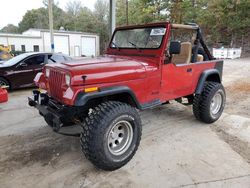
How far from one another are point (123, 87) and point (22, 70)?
237 inches

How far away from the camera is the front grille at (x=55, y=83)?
3.23 m

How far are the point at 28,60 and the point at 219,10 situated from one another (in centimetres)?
2370

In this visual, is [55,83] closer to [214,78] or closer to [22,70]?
[214,78]

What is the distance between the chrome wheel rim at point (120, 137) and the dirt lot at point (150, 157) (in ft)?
0.86

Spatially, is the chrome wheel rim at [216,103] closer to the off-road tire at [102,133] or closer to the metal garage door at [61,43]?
the off-road tire at [102,133]

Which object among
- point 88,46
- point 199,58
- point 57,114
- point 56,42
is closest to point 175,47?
point 199,58

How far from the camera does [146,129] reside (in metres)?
4.61

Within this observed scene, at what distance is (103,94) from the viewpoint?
3025 mm

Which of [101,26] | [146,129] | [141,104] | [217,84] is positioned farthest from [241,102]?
[101,26]

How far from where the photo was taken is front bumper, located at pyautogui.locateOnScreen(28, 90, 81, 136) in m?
3.14

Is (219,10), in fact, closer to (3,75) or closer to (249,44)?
(249,44)

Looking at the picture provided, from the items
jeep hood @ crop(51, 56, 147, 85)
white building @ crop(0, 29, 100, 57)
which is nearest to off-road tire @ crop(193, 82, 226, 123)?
jeep hood @ crop(51, 56, 147, 85)

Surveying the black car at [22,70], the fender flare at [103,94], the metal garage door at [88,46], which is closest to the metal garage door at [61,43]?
the metal garage door at [88,46]

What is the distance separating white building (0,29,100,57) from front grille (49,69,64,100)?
25.2 meters
